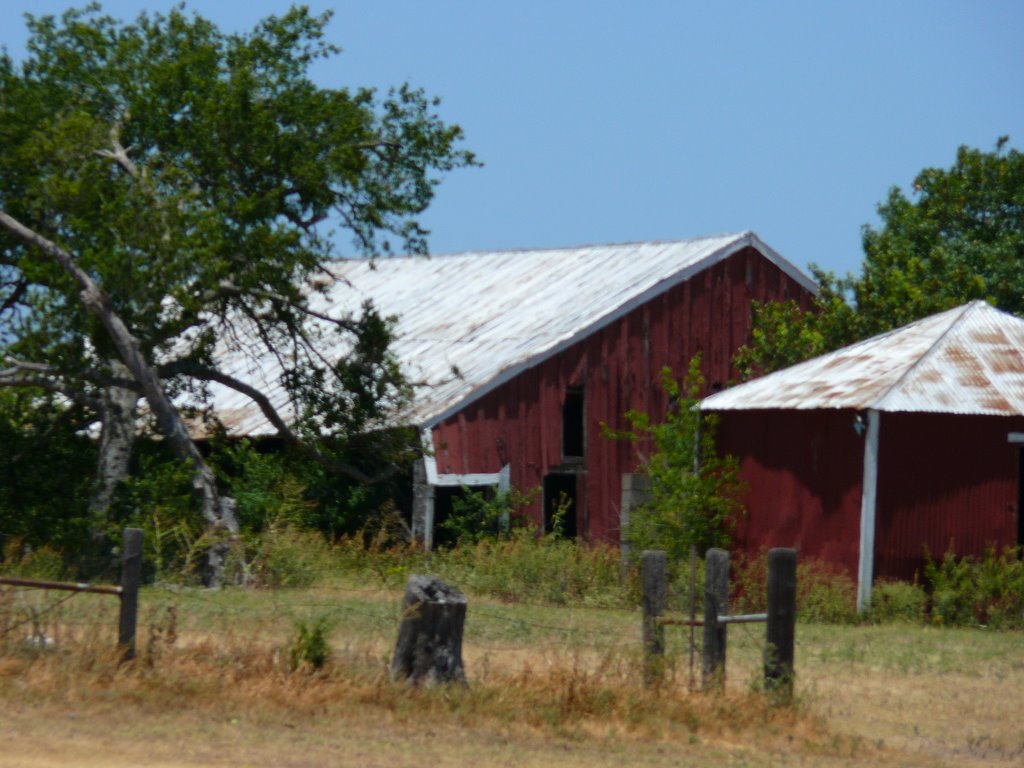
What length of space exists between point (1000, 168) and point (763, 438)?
62.2 ft

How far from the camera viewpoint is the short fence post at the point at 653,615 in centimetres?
1037

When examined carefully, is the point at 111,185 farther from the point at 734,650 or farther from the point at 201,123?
the point at 734,650

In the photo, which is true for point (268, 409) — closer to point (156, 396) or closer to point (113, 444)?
point (156, 396)

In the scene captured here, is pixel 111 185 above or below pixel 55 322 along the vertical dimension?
above

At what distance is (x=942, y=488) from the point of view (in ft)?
62.5

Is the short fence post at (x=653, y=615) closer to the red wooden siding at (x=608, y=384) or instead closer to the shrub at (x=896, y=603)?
the shrub at (x=896, y=603)

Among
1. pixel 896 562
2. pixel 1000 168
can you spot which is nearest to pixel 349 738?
pixel 896 562

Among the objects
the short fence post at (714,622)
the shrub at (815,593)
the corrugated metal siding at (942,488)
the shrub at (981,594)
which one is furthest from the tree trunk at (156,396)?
the short fence post at (714,622)

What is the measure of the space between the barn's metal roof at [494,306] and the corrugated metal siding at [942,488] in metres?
7.34

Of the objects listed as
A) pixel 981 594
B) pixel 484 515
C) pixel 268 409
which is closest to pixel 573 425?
pixel 484 515

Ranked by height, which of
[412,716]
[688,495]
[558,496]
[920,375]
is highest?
[920,375]

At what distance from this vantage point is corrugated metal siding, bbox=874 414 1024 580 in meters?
18.9

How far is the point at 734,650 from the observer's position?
46.4 feet

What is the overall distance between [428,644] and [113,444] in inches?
469
